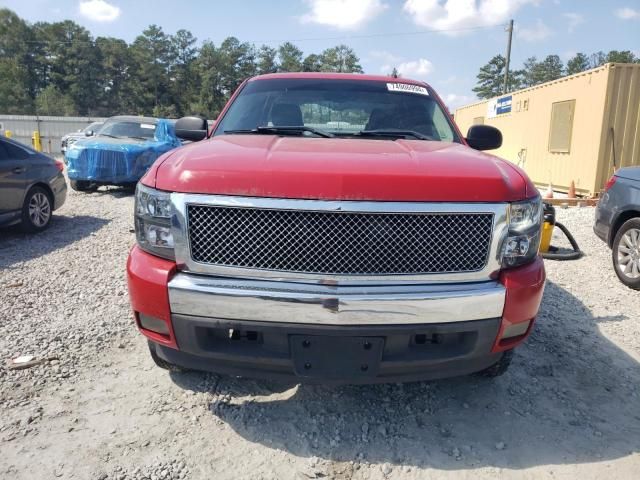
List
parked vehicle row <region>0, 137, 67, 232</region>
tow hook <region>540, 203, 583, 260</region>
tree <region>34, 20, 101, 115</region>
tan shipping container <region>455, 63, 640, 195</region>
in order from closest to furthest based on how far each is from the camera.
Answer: tow hook <region>540, 203, 583, 260</region>
parked vehicle row <region>0, 137, 67, 232</region>
tan shipping container <region>455, 63, 640, 195</region>
tree <region>34, 20, 101, 115</region>

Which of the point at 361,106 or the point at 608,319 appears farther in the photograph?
the point at 608,319

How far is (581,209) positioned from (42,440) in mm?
9865

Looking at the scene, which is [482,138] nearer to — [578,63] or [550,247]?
[550,247]

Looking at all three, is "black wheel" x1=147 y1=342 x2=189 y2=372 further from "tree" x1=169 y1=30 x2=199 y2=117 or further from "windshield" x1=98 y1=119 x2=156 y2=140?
"tree" x1=169 y1=30 x2=199 y2=117

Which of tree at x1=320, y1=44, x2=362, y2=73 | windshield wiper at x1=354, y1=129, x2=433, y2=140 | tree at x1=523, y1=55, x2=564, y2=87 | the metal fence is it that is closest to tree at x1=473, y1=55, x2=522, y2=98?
tree at x1=523, y1=55, x2=564, y2=87

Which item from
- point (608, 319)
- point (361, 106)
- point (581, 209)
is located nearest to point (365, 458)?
point (361, 106)

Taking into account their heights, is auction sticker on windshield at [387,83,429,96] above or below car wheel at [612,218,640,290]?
above

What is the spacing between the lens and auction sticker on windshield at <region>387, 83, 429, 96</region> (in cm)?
375

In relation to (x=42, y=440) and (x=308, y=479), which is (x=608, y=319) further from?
(x=42, y=440)

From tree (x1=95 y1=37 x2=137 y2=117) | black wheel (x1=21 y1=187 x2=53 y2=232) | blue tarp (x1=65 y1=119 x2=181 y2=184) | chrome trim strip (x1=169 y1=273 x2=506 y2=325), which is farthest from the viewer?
tree (x1=95 y1=37 x2=137 y2=117)

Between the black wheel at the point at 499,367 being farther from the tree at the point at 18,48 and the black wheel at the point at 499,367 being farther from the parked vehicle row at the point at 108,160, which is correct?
the tree at the point at 18,48

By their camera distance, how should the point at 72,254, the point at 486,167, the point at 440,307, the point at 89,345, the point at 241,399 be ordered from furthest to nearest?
the point at 72,254
the point at 89,345
the point at 241,399
the point at 486,167
the point at 440,307

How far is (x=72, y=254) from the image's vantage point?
19.2ft

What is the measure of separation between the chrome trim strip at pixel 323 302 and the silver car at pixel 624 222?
387 centimetres
